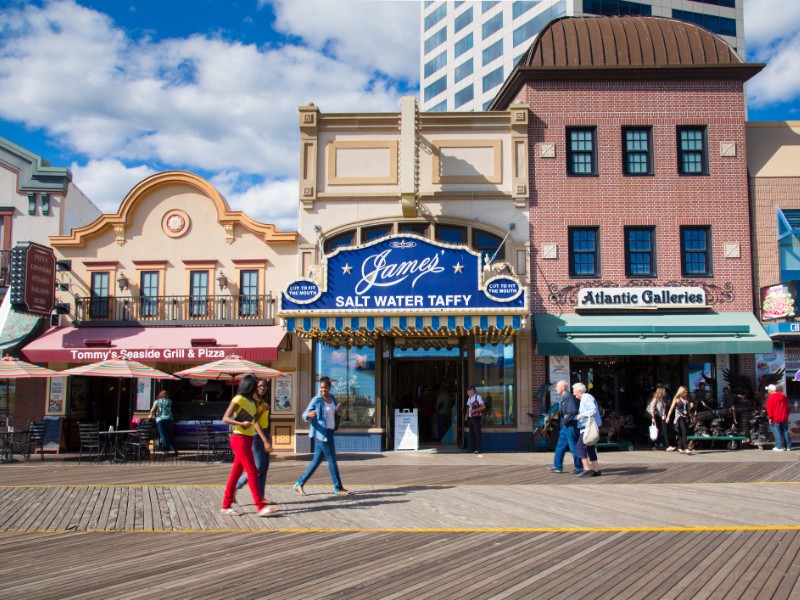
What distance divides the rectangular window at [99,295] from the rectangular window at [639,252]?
14.0m

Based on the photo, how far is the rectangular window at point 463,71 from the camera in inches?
2475

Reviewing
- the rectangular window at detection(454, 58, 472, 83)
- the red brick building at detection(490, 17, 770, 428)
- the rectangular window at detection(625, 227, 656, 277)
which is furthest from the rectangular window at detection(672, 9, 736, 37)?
the rectangular window at detection(625, 227, 656, 277)

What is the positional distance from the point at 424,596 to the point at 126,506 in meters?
5.99

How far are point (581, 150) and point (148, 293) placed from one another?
12402mm

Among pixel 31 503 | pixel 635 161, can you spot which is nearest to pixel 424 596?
pixel 31 503

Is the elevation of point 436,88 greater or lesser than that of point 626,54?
greater

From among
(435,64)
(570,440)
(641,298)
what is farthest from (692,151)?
(435,64)

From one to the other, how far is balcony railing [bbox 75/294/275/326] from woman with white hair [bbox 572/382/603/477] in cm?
925

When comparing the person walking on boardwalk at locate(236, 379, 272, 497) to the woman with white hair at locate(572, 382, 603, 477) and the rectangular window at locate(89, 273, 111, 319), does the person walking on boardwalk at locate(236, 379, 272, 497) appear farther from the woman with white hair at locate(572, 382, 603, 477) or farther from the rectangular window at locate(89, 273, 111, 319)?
the rectangular window at locate(89, 273, 111, 319)

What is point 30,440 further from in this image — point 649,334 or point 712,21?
point 712,21

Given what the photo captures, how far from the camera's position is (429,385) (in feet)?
70.2

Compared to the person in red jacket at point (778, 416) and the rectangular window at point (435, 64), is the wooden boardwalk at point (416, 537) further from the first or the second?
the rectangular window at point (435, 64)

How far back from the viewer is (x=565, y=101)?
20.4m

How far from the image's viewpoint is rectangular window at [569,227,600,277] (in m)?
20.0
